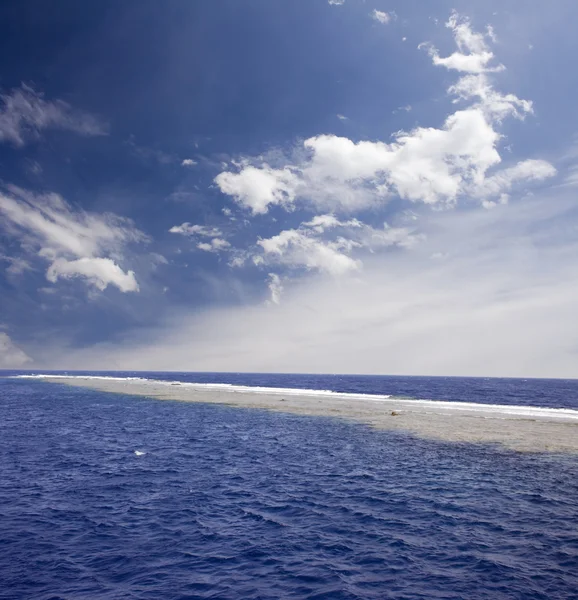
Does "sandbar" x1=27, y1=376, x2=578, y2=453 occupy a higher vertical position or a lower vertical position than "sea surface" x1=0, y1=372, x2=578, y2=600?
higher

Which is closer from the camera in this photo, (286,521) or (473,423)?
(286,521)

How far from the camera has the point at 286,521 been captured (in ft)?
79.9

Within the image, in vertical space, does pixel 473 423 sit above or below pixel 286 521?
above

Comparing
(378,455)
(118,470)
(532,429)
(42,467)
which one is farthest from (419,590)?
(532,429)

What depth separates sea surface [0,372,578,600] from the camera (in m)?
17.4

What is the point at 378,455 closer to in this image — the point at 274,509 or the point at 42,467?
the point at 274,509

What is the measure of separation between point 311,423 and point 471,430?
22804 millimetres

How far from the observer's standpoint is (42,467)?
120 ft

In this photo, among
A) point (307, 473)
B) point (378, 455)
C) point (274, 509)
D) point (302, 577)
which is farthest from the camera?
point (378, 455)

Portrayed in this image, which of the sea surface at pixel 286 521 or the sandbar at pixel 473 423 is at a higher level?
the sandbar at pixel 473 423

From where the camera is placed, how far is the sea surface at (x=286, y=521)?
17406 millimetres

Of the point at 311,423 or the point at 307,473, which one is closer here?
the point at 307,473

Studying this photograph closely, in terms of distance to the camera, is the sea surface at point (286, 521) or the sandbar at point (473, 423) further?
the sandbar at point (473, 423)

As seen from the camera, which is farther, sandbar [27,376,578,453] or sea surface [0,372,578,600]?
sandbar [27,376,578,453]
